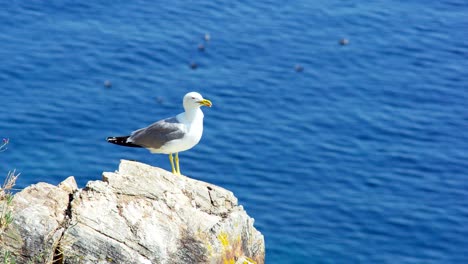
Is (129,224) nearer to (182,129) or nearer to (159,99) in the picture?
(182,129)

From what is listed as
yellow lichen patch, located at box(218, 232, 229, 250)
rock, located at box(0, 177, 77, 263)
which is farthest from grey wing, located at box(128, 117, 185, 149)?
rock, located at box(0, 177, 77, 263)

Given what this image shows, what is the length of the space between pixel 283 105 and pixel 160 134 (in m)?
14.2

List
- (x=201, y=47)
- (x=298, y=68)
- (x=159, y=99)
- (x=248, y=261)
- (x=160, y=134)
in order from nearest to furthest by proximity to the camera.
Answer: (x=248, y=261) → (x=160, y=134) → (x=159, y=99) → (x=298, y=68) → (x=201, y=47)

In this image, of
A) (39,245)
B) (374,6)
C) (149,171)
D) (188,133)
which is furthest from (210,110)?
(39,245)

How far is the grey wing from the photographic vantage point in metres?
14.7

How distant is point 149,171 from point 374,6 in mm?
23297

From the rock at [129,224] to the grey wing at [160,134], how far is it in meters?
1.92

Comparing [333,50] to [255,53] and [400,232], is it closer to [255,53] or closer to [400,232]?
[255,53]

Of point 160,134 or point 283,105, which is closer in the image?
point 160,134

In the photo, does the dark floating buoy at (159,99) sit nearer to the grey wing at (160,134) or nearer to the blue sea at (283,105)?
the blue sea at (283,105)

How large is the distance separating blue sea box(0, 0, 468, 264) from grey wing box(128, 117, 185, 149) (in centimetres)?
861

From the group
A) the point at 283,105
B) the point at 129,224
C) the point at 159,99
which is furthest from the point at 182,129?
the point at 283,105

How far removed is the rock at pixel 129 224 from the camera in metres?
10.9

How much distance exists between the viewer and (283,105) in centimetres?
2875
